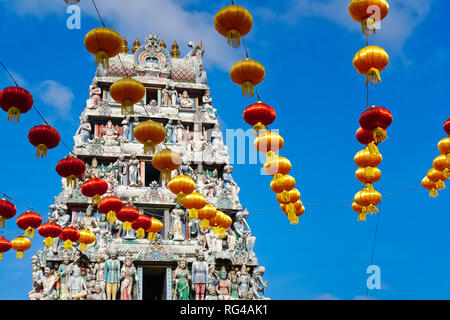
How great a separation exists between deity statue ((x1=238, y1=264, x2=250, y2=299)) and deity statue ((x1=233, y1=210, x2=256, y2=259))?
75 centimetres

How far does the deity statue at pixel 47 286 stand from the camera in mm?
24922

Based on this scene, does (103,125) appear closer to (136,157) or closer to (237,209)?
(136,157)

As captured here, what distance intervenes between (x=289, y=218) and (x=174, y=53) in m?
18.5

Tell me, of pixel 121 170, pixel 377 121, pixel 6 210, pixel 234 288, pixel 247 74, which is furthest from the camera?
pixel 121 170

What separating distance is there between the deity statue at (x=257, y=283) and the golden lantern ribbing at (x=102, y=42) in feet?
51.7

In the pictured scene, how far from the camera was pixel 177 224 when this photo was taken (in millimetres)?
27609

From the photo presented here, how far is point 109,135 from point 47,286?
8275 mm

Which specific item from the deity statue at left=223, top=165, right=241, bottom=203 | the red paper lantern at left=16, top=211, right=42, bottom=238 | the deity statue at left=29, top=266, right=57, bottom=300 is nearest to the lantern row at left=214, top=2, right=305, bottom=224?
the red paper lantern at left=16, top=211, right=42, bottom=238

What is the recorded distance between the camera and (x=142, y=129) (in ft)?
52.1

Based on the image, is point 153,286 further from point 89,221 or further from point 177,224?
point 89,221

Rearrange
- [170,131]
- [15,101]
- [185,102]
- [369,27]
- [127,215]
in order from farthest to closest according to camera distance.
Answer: [185,102], [170,131], [127,215], [15,101], [369,27]

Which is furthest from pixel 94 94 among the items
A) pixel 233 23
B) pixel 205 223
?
pixel 233 23

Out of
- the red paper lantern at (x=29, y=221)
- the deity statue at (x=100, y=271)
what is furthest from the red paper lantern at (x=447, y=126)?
the deity statue at (x=100, y=271)
